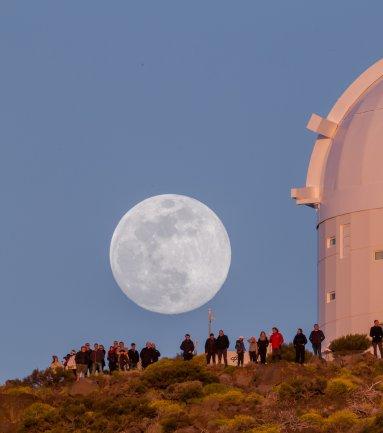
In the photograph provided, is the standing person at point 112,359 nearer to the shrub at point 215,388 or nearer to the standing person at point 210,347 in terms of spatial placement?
the standing person at point 210,347

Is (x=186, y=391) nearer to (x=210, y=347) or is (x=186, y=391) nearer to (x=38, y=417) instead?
(x=38, y=417)

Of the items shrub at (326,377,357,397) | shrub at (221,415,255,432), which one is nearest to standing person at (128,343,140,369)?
shrub at (326,377,357,397)

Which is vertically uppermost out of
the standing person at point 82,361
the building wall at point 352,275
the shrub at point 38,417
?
the building wall at point 352,275

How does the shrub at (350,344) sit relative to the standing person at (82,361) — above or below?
above

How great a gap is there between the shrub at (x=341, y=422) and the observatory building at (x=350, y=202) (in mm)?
11434

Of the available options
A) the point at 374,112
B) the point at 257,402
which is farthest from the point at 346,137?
the point at 257,402

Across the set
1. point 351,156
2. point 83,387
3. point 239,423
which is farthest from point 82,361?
point 351,156

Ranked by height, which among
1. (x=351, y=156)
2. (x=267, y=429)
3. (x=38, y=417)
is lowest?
(x=267, y=429)

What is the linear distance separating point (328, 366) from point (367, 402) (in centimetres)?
383

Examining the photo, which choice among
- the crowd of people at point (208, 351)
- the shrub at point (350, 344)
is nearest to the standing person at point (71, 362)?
the crowd of people at point (208, 351)

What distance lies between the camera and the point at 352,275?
198 ft

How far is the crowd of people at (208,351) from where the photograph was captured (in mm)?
55031

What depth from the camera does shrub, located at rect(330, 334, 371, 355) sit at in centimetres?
5772

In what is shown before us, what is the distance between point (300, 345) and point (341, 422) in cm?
717
